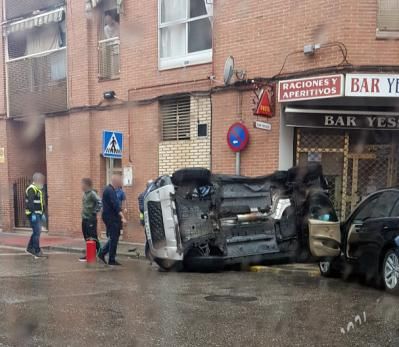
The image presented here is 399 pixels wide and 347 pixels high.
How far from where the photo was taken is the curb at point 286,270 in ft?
28.1

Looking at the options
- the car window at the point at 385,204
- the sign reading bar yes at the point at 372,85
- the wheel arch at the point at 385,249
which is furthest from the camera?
the sign reading bar yes at the point at 372,85

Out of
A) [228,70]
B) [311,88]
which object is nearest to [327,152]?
[311,88]

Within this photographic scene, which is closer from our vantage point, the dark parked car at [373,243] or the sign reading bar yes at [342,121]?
the dark parked car at [373,243]

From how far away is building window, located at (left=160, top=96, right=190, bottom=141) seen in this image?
40.9ft

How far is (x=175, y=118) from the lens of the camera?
12680mm

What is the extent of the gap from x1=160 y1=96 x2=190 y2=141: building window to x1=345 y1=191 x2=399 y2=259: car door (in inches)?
221

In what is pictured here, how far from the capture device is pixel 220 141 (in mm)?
11578

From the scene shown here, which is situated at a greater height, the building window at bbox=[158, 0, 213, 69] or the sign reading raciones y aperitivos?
the building window at bbox=[158, 0, 213, 69]

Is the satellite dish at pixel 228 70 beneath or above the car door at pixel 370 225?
above

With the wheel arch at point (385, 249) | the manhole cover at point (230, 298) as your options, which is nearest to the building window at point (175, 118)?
the manhole cover at point (230, 298)

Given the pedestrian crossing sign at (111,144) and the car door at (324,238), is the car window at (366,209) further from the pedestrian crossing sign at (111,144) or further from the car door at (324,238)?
the pedestrian crossing sign at (111,144)

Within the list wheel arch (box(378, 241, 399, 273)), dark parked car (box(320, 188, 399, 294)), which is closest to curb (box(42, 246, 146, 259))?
dark parked car (box(320, 188, 399, 294))

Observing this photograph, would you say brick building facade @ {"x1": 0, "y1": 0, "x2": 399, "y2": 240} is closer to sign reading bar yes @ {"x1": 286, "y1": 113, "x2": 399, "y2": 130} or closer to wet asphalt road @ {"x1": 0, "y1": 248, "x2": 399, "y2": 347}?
sign reading bar yes @ {"x1": 286, "y1": 113, "x2": 399, "y2": 130}

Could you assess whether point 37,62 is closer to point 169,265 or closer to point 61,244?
point 61,244
